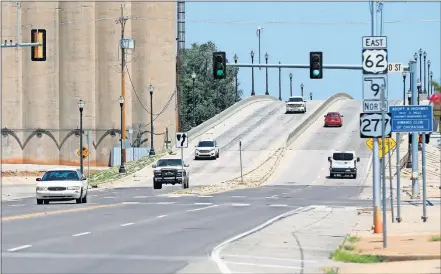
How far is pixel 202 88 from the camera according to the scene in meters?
169

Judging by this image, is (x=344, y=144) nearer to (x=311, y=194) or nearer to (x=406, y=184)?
(x=406, y=184)

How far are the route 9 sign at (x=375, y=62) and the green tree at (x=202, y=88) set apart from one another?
A: 132485mm

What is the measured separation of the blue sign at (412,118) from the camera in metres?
30.2

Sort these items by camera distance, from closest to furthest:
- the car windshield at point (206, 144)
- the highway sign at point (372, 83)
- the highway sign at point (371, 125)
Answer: the highway sign at point (371, 125), the highway sign at point (372, 83), the car windshield at point (206, 144)

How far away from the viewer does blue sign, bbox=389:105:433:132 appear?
99.2 feet

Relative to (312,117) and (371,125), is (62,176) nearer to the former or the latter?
(371,125)

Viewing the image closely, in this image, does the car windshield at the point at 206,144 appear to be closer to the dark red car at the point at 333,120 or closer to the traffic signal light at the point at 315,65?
the dark red car at the point at 333,120

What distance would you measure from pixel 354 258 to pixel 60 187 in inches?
1020

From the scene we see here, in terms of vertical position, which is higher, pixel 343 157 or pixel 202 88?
pixel 202 88

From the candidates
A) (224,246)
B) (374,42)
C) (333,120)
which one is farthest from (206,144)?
(224,246)

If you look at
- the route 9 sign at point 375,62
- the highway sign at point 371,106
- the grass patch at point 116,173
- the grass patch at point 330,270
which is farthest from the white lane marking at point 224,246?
the grass patch at point 116,173

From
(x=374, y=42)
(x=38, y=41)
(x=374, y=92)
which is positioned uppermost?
(x=38, y=41)

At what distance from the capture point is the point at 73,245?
24.6 meters

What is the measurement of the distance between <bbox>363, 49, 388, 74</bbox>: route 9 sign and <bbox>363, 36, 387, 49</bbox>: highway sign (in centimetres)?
15
